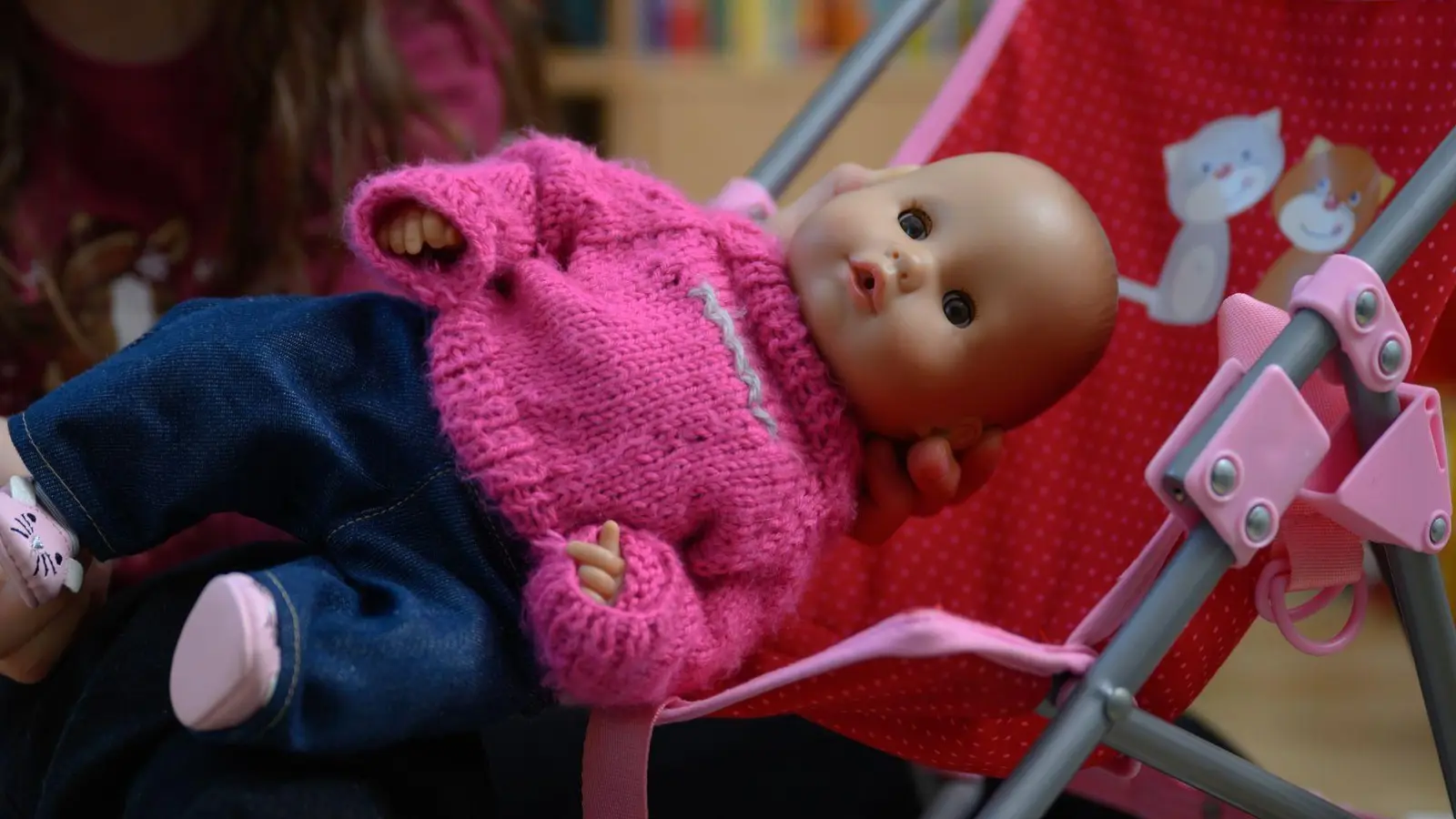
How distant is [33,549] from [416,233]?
221 mm

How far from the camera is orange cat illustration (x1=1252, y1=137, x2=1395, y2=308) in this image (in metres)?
0.81

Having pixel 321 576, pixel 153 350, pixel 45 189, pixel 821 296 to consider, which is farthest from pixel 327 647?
pixel 45 189

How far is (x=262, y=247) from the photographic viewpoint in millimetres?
1022

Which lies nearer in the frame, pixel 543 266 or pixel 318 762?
pixel 318 762

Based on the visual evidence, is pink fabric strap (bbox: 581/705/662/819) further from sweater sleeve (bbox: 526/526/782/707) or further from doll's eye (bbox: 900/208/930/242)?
doll's eye (bbox: 900/208/930/242)

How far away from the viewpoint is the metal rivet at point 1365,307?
1.98 ft

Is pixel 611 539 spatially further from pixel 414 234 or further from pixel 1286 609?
pixel 1286 609

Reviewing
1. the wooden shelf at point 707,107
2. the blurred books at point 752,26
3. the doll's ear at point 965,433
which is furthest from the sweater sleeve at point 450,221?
the blurred books at point 752,26

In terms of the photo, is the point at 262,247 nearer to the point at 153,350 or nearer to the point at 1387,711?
the point at 153,350

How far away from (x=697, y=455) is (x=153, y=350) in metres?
0.26

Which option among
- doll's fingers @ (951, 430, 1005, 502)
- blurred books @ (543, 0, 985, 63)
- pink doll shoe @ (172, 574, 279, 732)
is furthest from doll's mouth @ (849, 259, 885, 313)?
blurred books @ (543, 0, 985, 63)

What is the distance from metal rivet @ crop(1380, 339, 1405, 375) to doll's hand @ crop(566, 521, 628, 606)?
370mm

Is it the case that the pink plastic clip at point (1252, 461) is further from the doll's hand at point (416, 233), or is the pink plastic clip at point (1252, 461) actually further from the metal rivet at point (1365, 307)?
the doll's hand at point (416, 233)

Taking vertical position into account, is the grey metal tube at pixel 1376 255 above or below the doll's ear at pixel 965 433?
above
